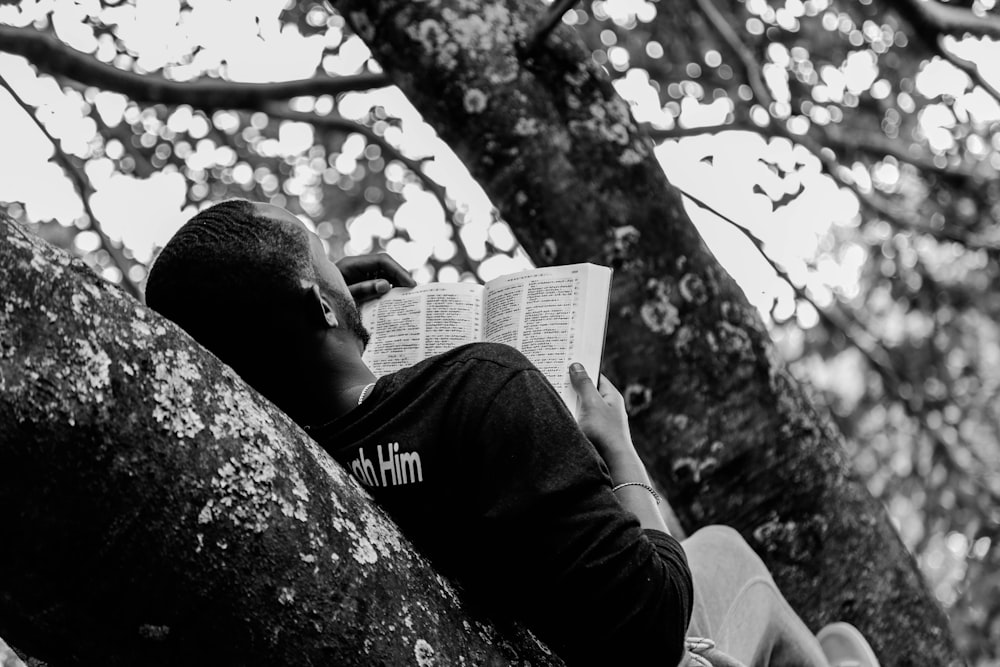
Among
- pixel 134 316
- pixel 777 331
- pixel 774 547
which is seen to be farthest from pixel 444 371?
pixel 777 331

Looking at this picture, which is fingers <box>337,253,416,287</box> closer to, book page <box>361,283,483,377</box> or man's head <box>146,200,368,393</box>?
book page <box>361,283,483,377</box>

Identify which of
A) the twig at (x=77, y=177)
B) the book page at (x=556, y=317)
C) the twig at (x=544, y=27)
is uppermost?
the twig at (x=544, y=27)

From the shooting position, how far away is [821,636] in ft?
8.27

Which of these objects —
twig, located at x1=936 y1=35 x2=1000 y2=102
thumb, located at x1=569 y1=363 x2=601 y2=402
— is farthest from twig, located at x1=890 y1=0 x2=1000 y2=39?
thumb, located at x1=569 y1=363 x2=601 y2=402

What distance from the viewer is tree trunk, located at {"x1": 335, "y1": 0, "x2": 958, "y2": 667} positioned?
2.53 metres

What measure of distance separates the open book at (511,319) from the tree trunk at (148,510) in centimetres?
73

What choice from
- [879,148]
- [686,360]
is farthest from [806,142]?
[686,360]

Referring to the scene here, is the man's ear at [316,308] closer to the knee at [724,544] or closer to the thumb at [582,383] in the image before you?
the thumb at [582,383]

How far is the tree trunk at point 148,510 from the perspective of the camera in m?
1.09

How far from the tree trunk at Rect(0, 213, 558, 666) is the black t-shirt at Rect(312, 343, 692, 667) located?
238 millimetres

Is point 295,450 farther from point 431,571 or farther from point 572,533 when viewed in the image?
point 572,533

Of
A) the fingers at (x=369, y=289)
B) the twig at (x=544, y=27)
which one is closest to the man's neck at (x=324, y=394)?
the fingers at (x=369, y=289)

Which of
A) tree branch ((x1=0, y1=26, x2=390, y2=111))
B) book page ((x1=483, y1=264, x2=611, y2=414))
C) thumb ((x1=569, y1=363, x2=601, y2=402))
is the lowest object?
tree branch ((x1=0, y1=26, x2=390, y2=111))

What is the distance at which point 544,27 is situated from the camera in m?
2.63
